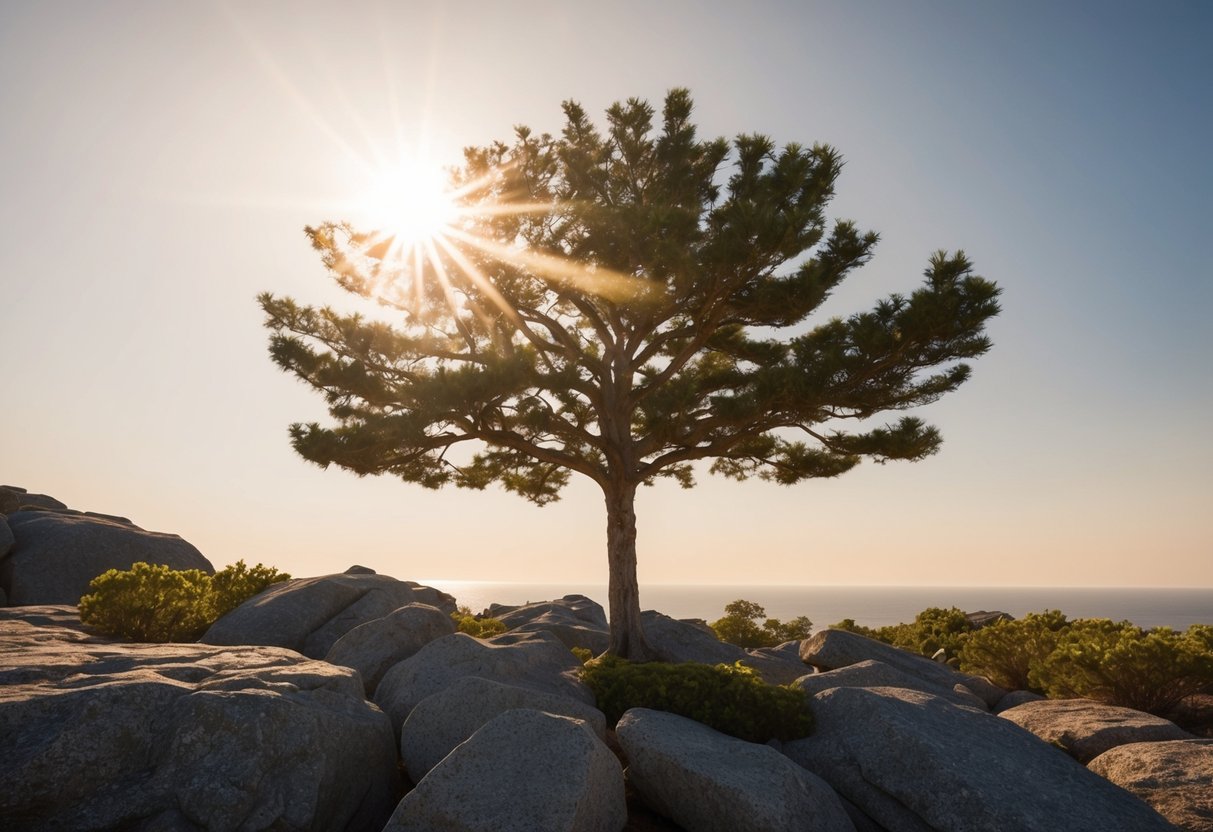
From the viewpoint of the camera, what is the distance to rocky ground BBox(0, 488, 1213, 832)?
6.93m

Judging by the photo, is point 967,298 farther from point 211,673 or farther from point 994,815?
point 211,673

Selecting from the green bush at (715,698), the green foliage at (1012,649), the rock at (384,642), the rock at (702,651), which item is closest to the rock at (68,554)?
the rock at (384,642)

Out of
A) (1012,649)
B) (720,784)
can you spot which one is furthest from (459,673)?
(1012,649)

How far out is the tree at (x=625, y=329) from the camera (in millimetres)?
15062

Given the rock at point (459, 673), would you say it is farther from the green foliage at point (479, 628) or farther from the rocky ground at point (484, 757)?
the green foliage at point (479, 628)

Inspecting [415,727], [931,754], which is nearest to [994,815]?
[931,754]

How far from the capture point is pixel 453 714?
9203mm

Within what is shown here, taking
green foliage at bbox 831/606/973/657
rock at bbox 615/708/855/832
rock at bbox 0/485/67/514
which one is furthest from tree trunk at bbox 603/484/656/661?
rock at bbox 0/485/67/514

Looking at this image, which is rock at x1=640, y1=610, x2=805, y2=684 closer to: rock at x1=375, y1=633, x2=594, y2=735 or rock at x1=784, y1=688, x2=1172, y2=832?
rock at x1=375, y1=633, x2=594, y2=735

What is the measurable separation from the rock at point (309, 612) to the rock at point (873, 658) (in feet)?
33.0

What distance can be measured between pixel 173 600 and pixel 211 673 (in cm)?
708

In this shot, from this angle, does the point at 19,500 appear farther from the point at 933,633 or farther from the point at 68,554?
the point at 933,633

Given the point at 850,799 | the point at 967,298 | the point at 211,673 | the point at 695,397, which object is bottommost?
the point at 850,799

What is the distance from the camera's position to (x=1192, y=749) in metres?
10.1
